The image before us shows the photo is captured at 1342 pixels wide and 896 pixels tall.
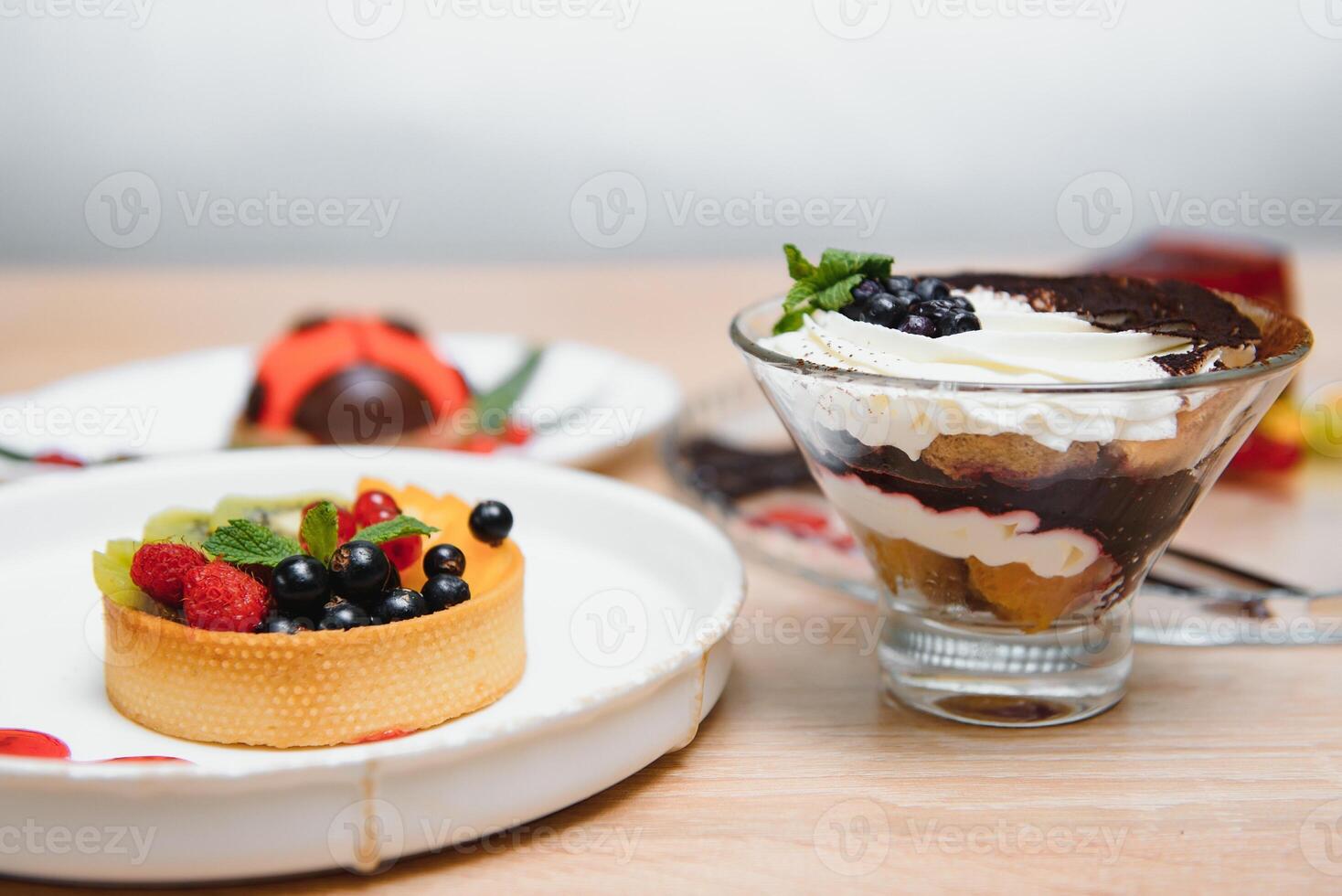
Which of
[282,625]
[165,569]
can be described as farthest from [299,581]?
[165,569]

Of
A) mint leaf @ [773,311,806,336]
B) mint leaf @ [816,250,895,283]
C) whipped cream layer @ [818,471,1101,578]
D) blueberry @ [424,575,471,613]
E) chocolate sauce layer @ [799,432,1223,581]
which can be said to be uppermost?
mint leaf @ [816,250,895,283]

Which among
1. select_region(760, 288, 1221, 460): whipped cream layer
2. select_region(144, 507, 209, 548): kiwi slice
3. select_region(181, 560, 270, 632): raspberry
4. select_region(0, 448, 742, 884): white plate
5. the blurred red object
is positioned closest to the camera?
select_region(0, 448, 742, 884): white plate

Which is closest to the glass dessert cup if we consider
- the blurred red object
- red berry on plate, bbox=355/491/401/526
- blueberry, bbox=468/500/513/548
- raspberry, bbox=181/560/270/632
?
blueberry, bbox=468/500/513/548

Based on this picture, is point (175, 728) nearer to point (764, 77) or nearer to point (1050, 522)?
Answer: point (1050, 522)

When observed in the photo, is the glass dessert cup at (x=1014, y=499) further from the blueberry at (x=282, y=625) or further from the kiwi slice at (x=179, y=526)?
the kiwi slice at (x=179, y=526)

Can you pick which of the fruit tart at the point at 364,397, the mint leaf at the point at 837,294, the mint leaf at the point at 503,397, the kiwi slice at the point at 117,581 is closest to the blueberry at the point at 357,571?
the kiwi slice at the point at 117,581

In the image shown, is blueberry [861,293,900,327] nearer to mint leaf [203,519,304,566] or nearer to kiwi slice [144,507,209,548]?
mint leaf [203,519,304,566]

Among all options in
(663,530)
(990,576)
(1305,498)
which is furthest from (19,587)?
(1305,498)
